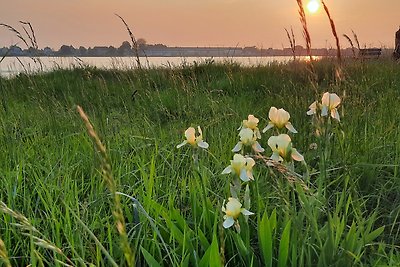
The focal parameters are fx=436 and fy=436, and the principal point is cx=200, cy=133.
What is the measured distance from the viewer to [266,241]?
4.31 feet

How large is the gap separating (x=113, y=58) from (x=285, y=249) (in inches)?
303

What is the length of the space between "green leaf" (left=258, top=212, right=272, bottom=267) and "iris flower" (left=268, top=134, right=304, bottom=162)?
9.1 inches

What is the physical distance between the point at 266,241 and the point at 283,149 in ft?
0.99

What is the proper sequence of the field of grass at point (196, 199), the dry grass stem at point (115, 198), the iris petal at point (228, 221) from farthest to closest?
1. the field of grass at point (196, 199)
2. the iris petal at point (228, 221)
3. the dry grass stem at point (115, 198)

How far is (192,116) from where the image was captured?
345cm

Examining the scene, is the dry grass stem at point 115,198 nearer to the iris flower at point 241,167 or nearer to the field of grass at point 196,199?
the field of grass at point 196,199

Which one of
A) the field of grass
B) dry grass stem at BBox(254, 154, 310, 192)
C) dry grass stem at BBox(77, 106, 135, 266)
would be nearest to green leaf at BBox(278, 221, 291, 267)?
the field of grass

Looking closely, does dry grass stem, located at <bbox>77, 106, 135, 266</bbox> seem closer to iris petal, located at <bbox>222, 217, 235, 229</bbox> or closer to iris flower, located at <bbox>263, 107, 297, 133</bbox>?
iris petal, located at <bbox>222, 217, 235, 229</bbox>

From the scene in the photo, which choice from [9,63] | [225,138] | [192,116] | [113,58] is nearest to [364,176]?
[225,138]

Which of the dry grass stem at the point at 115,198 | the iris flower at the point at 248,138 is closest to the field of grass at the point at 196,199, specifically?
the dry grass stem at the point at 115,198

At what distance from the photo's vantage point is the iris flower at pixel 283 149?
1.19m

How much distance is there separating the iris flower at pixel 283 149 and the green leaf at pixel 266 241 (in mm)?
231

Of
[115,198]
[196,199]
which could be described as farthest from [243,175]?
[115,198]

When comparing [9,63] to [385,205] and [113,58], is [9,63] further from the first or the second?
[385,205]
